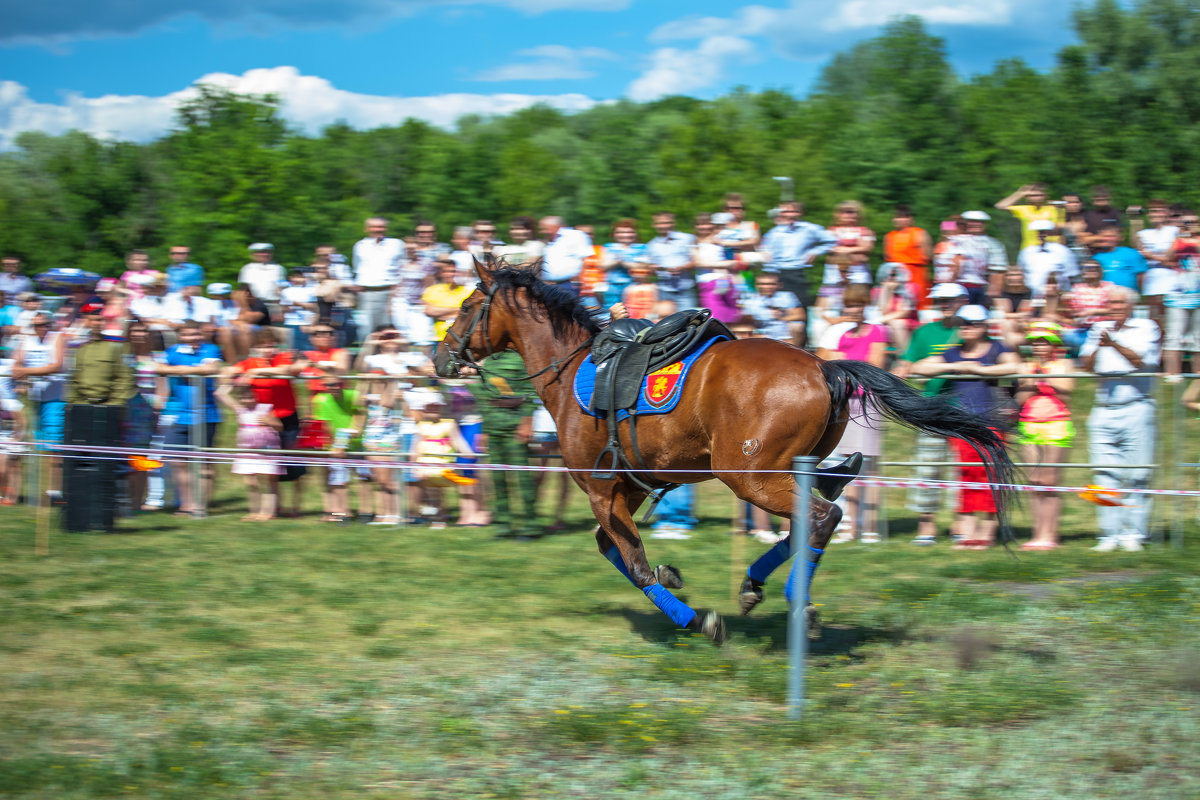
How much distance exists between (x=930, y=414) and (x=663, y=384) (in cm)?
165

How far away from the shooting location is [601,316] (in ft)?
30.4

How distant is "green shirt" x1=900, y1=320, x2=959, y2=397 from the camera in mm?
10000

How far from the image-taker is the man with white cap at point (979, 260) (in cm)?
Answer: 1295

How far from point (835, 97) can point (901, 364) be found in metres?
37.9

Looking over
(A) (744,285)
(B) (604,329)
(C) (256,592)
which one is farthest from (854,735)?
(A) (744,285)

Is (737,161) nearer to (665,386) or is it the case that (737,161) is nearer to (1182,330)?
(1182,330)

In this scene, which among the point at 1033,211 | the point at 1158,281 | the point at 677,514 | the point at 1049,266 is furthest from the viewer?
the point at 1033,211

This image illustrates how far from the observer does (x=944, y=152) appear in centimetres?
3375

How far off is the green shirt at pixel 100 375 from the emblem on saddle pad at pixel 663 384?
253 inches

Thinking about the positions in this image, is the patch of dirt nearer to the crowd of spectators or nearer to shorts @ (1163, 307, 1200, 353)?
the crowd of spectators

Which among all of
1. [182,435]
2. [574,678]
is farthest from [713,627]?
[182,435]

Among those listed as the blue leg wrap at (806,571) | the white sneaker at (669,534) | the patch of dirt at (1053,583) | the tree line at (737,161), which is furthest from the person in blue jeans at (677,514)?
the tree line at (737,161)

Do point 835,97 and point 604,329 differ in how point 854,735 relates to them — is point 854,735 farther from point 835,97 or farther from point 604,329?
point 835,97

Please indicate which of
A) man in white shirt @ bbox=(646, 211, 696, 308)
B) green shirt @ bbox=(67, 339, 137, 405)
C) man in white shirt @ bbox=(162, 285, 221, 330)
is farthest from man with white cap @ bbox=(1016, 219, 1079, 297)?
green shirt @ bbox=(67, 339, 137, 405)
